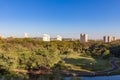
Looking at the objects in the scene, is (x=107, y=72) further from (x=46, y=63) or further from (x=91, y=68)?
(x=46, y=63)

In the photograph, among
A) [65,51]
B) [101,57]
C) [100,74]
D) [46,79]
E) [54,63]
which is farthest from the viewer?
[65,51]

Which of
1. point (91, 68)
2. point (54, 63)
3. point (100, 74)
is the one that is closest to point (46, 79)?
point (54, 63)

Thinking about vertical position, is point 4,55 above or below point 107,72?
above

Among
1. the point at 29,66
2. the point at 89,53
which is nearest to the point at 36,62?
the point at 29,66

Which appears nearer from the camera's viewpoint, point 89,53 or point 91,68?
point 91,68

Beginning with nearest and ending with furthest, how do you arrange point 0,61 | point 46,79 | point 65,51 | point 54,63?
point 46,79
point 0,61
point 54,63
point 65,51

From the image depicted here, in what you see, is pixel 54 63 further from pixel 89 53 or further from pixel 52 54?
pixel 89 53

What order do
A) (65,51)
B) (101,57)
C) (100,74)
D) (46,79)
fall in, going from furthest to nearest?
(65,51) → (101,57) → (100,74) → (46,79)

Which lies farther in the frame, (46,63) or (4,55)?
(46,63)

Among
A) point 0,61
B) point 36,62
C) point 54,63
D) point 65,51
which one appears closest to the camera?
point 0,61
